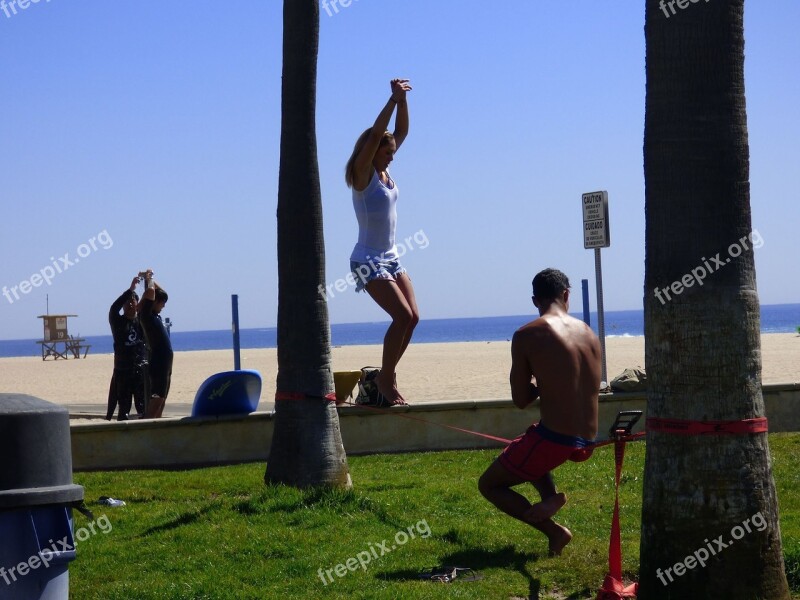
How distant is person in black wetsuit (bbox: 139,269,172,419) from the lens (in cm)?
1167

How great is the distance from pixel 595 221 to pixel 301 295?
16.3ft

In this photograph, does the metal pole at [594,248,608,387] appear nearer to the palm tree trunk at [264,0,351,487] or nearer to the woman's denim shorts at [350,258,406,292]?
the woman's denim shorts at [350,258,406,292]

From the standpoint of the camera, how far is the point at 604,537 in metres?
6.65

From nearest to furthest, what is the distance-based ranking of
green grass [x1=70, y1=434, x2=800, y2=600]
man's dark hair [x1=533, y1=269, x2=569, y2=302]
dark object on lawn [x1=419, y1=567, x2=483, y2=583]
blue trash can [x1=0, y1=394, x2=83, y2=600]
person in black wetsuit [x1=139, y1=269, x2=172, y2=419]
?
blue trash can [x1=0, y1=394, x2=83, y2=600], green grass [x1=70, y1=434, x2=800, y2=600], dark object on lawn [x1=419, y1=567, x2=483, y2=583], man's dark hair [x1=533, y1=269, x2=569, y2=302], person in black wetsuit [x1=139, y1=269, x2=172, y2=419]

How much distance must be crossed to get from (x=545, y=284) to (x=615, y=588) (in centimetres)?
183

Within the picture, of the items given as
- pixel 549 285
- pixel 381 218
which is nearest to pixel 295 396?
pixel 381 218

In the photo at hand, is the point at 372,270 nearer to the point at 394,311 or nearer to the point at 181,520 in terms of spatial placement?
the point at 394,311

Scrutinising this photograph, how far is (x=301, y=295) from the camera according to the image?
8.05 meters

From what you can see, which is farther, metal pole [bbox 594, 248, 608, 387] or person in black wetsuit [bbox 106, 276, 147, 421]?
person in black wetsuit [bbox 106, 276, 147, 421]

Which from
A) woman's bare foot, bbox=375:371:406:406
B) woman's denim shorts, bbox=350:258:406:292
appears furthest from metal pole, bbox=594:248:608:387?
woman's denim shorts, bbox=350:258:406:292

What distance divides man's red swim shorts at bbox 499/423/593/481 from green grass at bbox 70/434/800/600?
1.74 ft

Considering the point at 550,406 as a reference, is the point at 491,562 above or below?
below

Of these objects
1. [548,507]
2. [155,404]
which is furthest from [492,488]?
[155,404]

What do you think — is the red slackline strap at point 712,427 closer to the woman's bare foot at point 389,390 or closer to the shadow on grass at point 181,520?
the shadow on grass at point 181,520
